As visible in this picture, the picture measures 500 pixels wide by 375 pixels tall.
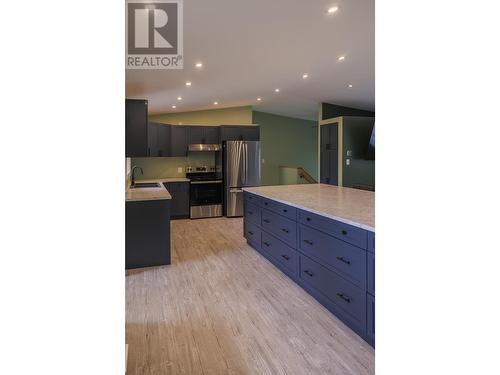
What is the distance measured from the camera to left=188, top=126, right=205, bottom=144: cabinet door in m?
7.45

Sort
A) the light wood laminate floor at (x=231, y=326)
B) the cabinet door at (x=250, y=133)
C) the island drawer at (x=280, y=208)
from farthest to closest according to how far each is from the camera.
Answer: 1. the cabinet door at (x=250, y=133)
2. the island drawer at (x=280, y=208)
3. the light wood laminate floor at (x=231, y=326)

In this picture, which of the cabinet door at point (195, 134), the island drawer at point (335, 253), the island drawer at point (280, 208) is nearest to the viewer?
the island drawer at point (335, 253)

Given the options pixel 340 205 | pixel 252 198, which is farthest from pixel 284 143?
pixel 340 205

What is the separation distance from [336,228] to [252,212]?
6.96ft

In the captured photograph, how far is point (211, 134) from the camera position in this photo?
762cm

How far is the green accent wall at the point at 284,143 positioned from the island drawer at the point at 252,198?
5.51 metres

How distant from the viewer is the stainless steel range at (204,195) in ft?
23.6

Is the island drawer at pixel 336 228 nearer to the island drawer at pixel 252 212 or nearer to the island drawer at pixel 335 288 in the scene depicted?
the island drawer at pixel 335 288

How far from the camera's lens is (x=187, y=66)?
168 inches

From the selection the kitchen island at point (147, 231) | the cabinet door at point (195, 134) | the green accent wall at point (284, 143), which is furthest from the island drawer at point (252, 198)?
the green accent wall at point (284, 143)

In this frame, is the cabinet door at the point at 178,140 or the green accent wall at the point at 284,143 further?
the green accent wall at the point at 284,143

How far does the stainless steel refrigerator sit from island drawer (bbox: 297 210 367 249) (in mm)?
4296
